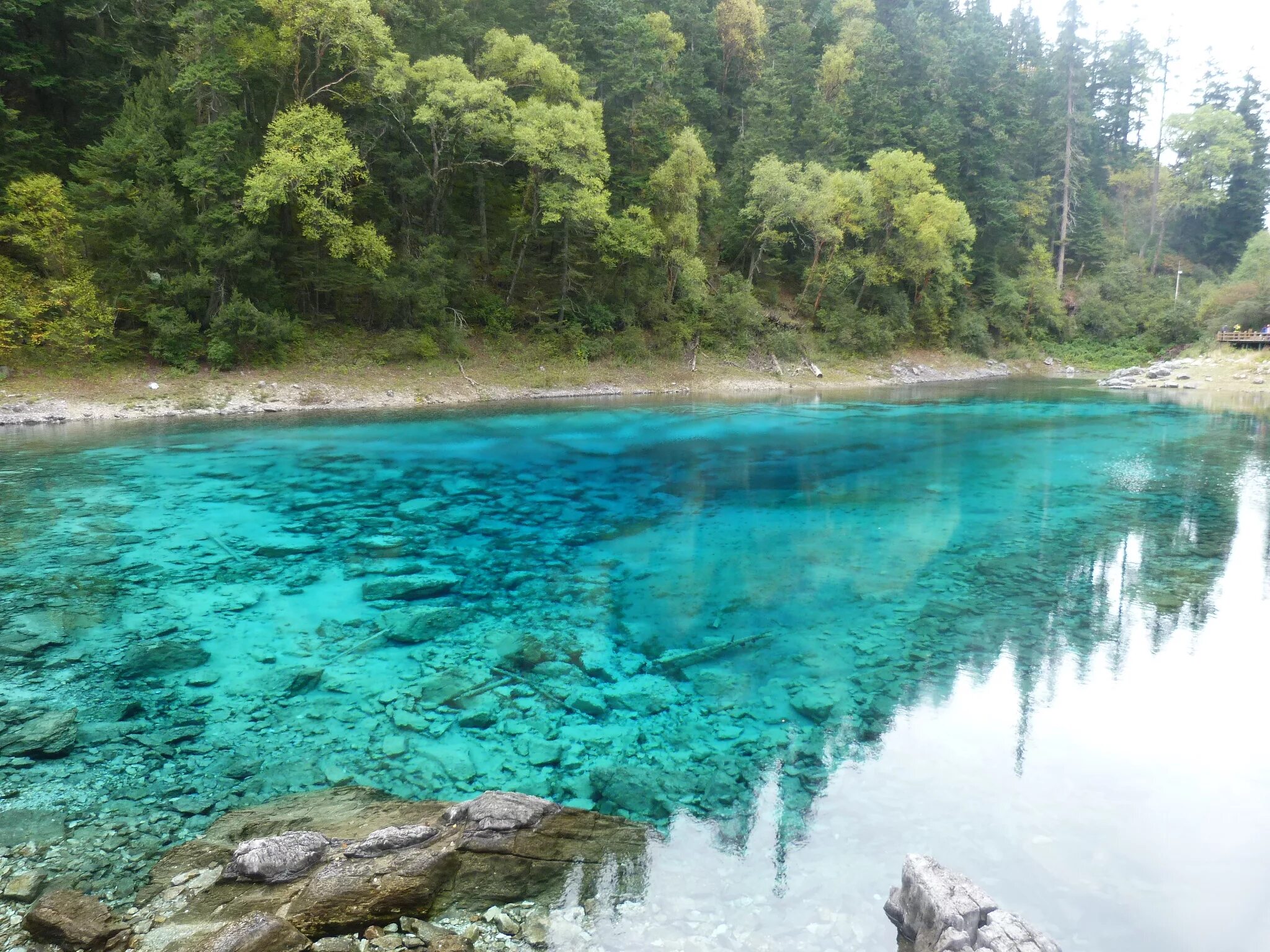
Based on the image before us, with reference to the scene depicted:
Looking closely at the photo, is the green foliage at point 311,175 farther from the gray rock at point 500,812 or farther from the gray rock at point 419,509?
the gray rock at point 500,812

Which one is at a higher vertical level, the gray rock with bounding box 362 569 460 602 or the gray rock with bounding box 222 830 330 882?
the gray rock with bounding box 362 569 460 602

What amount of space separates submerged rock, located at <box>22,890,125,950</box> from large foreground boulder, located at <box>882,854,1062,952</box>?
3.94 meters

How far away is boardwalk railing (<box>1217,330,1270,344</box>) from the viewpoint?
3891cm

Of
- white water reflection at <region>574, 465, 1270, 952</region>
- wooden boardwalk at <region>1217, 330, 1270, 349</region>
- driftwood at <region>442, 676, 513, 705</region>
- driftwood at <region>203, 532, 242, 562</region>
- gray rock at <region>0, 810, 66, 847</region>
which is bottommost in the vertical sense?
white water reflection at <region>574, 465, 1270, 952</region>

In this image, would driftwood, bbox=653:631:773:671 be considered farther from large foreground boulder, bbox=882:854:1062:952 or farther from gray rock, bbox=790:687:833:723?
large foreground boulder, bbox=882:854:1062:952

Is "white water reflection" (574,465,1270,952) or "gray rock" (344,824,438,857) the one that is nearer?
"white water reflection" (574,465,1270,952)

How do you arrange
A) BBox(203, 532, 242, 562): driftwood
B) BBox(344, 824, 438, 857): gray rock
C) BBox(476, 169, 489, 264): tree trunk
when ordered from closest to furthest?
BBox(344, 824, 438, 857): gray rock < BBox(203, 532, 242, 562): driftwood < BBox(476, 169, 489, 264): tree trunk

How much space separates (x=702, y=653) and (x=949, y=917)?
156 inches

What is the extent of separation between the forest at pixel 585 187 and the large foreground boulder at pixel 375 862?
2432cm

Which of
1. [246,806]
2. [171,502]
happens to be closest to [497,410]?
[171,502]

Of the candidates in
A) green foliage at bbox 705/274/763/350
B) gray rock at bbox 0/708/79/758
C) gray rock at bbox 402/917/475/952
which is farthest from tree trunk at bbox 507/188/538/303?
gray rock at bbox 402/917/475/952

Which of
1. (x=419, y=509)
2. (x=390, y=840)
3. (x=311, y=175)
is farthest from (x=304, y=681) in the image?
(x=311, y=175)

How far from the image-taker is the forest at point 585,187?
78.8ft

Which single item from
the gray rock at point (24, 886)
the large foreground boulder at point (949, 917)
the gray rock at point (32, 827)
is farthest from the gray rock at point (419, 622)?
the large foreground boulder at point (949, 917)
